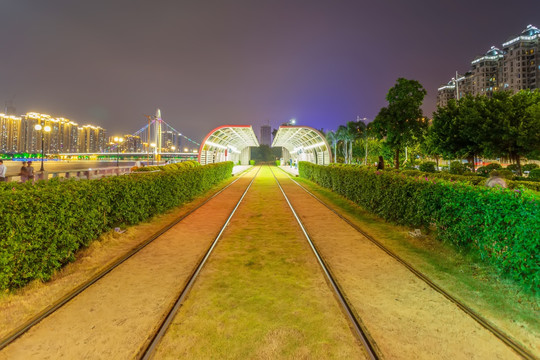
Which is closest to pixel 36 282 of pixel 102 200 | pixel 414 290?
pixel 102 200

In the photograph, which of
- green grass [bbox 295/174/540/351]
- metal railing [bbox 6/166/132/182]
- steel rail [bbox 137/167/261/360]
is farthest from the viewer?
metal railing [bbox 6/166/132/182]

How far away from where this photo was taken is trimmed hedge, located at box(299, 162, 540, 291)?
14.9 ft

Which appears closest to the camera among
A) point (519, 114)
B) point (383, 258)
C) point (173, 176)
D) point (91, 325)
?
point (91, 325)

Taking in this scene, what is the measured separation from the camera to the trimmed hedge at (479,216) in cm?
455

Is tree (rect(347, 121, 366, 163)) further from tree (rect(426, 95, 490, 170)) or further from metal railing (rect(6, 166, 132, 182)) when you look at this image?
metal railing (rect(6, 166, 132, 182))

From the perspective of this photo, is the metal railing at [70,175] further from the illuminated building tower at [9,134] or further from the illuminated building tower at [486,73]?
the illuminated building tower at [9,134]

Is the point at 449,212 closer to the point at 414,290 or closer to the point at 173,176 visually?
the point at 414,290

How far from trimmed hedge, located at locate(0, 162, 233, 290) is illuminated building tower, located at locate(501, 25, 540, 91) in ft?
490

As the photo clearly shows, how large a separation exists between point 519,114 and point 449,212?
A: 18.8 meters

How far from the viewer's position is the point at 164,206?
1195cm

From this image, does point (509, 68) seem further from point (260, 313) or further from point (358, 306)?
point (260, 313)

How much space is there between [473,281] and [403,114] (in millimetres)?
21988

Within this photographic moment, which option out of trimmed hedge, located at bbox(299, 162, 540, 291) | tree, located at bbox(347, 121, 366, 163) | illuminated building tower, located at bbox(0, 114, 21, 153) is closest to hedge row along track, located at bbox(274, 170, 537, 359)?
trimmed hedge, located at bbox(299, 162, 540, 291)

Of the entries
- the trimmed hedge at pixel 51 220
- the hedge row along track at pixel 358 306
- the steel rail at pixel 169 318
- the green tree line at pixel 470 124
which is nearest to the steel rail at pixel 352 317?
the hedge row along track at pixel 358 306
